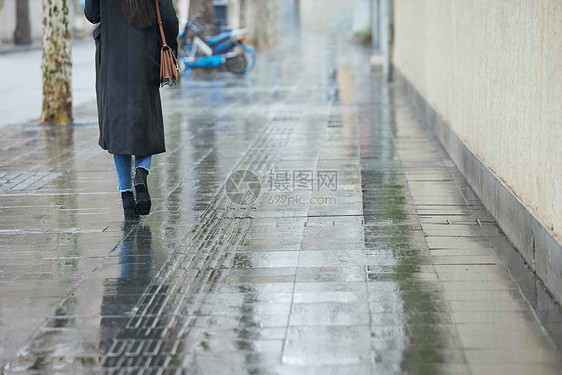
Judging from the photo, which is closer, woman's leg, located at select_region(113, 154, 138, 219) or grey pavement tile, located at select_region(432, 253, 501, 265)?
grey pavement tile, located at select_region(432, 253, 501, 265)

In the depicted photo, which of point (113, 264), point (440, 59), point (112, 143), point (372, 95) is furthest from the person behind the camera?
point (372, 95)

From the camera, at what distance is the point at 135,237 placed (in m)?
6.20

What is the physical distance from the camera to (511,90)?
6086mm

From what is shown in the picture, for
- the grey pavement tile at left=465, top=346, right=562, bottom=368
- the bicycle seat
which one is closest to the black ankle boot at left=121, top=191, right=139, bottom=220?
the grey pavement tile at left=465, top=346, right=562, bottom=368

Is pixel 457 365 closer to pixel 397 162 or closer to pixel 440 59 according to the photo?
pixel 397 162

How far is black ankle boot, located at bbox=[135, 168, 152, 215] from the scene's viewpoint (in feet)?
22.0

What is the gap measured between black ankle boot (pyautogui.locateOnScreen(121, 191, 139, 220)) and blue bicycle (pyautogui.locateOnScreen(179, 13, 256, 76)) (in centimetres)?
1456

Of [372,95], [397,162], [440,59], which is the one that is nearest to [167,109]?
[372,95]

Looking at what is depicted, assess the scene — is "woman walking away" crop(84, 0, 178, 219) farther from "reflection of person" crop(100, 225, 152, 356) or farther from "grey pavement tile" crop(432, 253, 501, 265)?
"grey pavement tile" crop(432, 253, 501, 265)

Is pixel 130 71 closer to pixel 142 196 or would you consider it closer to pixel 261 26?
pixel 142 196

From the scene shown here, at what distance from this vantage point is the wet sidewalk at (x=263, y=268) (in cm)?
401

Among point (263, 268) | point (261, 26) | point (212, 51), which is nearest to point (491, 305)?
point (263, 268)

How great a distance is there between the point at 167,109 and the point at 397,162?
6095 mm

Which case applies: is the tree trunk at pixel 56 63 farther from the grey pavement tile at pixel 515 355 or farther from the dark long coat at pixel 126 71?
the grey pavement tile at pixel 515 355
